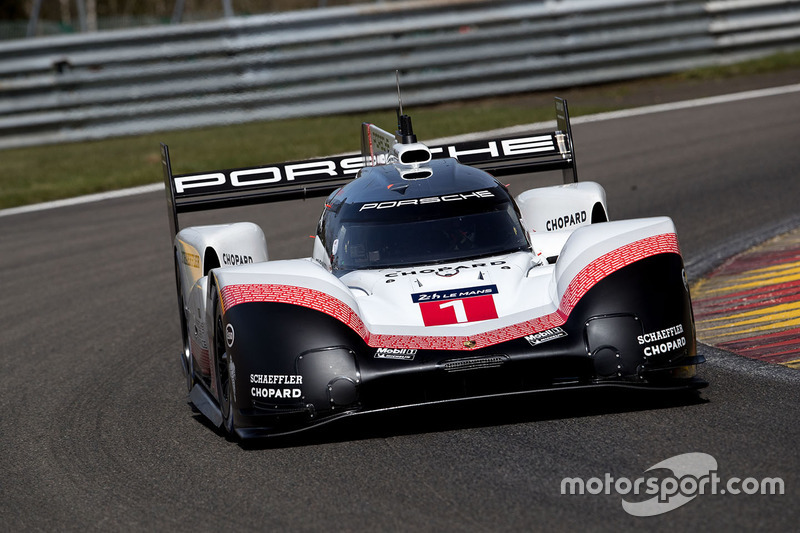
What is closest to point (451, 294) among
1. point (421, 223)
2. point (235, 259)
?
point (421, 223)

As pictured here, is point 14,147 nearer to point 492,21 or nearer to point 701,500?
point 492,21

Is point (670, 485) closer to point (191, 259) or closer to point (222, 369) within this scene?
point (222, 369)

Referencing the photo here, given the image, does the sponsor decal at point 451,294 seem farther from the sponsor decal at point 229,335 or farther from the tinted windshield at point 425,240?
the sponsor decal at point 229,335

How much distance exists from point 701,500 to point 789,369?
90.5 inches

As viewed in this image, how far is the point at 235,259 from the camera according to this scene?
7.93m

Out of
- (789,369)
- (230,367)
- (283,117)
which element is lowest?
(789,369)

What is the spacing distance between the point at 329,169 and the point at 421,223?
209 cm

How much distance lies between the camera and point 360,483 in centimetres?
530

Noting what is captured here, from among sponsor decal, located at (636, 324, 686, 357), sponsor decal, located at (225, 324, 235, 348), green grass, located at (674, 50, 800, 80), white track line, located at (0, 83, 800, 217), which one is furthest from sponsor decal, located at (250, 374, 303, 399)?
green grass, located at (674, 50, 800, 80)

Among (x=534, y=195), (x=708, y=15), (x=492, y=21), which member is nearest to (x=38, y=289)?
(x=534, y=195)

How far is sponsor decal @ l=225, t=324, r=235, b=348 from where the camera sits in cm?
603

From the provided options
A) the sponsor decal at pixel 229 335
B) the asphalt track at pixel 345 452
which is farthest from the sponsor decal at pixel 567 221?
the sponsor decal at pixel 229 335

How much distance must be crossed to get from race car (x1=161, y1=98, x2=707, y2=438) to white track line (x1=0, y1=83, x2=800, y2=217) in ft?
29.2

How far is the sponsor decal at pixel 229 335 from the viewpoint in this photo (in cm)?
603
